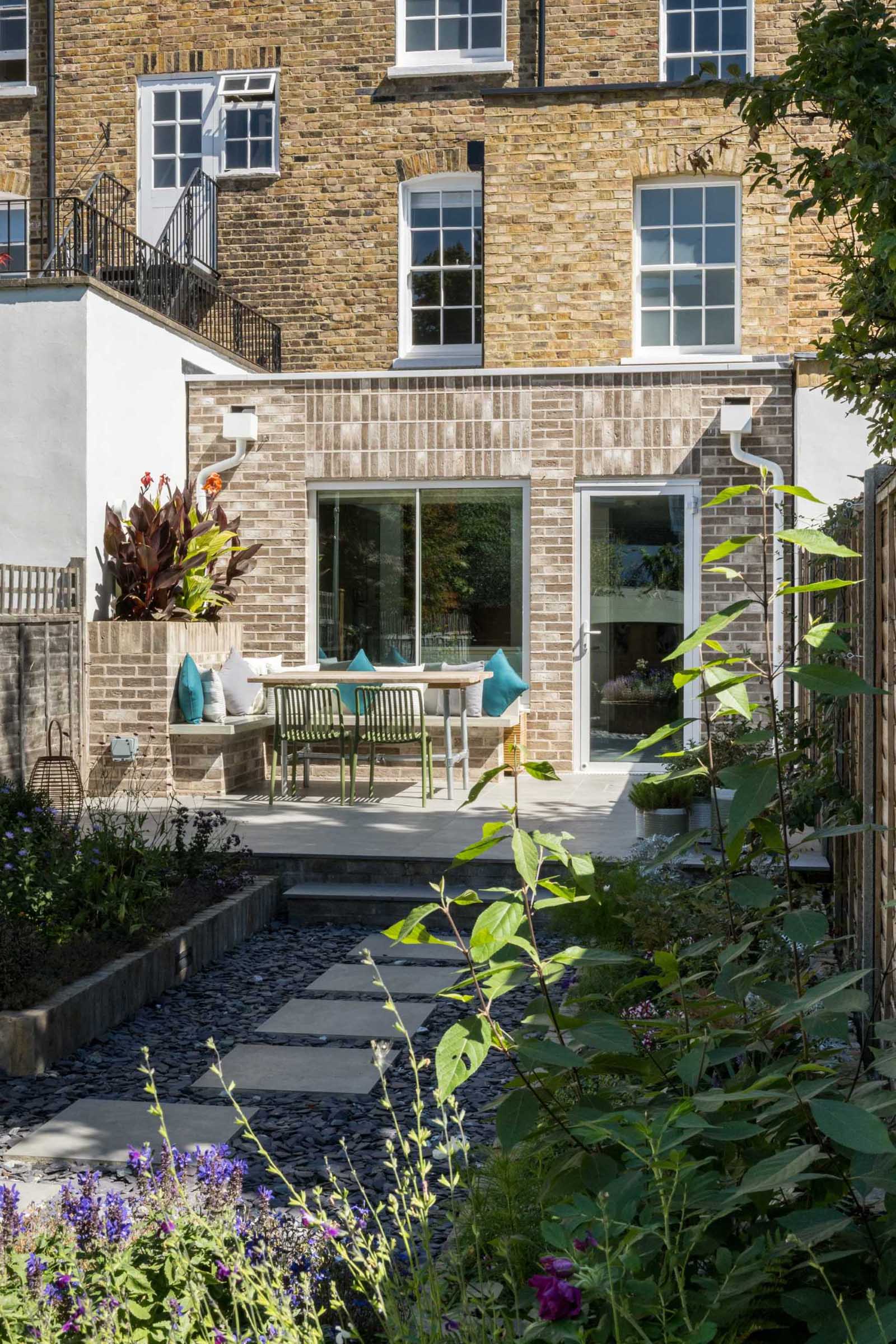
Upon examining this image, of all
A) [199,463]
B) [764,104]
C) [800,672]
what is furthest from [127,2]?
[800,672]

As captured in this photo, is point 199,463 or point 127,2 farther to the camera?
point 127,2

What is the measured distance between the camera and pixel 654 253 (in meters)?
12.6

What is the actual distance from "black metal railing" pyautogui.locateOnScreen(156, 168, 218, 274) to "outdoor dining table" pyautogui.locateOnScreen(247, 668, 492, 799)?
6276 mm

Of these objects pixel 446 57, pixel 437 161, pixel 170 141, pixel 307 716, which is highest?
pixel 446 57

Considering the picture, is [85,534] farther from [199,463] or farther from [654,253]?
[654,253]

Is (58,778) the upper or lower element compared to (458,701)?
lower

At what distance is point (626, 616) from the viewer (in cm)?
1157

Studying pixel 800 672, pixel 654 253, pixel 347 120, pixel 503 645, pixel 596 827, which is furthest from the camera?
pixel 347 120

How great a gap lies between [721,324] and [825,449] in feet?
7.44

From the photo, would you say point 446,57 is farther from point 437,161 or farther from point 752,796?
point 752,796

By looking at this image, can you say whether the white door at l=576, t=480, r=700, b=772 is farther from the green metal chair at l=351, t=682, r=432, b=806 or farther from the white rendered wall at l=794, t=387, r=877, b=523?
the green metal chair at l=351, t=682, r=432, b=806

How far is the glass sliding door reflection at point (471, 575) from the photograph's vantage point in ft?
38.5

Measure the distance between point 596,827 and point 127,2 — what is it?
11.8 m

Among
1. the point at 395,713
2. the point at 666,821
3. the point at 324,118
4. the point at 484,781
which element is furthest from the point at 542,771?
the point at 324,118
